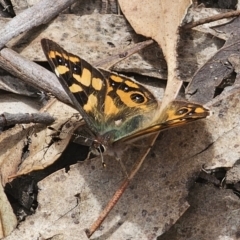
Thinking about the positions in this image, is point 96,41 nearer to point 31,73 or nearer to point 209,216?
point 31,73

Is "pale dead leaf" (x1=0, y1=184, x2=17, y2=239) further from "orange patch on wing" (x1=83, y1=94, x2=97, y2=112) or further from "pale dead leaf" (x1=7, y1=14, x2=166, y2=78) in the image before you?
"pale dead leaf" (x1=7, y1=14, x2=166, y2=78)

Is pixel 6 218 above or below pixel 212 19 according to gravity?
below

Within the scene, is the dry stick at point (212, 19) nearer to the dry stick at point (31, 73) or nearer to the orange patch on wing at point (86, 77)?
the orange patch on wing at point (86, 77)

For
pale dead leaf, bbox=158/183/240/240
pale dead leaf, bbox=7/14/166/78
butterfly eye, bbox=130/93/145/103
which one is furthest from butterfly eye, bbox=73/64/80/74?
pale dead leaf, bbox=158/183/240/240

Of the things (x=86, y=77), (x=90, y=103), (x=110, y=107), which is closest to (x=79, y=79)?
(x=86, y=77)

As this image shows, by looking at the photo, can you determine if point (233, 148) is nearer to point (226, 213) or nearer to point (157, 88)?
point (226, 213)

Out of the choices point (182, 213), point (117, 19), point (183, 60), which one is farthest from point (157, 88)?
point (182, 213)
